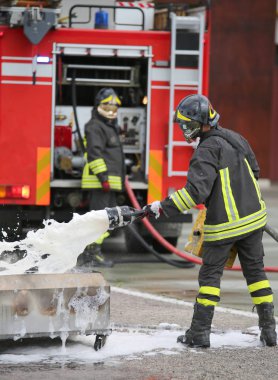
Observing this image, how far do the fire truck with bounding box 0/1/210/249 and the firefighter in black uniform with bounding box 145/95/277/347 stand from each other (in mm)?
4196

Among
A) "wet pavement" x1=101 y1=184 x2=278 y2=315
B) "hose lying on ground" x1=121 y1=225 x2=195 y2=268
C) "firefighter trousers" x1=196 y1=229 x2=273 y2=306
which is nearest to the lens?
"firefighter trousers" x1=196 y1=229 x2=273 y2=306

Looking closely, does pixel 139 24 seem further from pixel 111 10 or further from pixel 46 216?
pixel 46 216

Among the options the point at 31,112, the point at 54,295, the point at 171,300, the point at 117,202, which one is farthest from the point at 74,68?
the point at 54,295

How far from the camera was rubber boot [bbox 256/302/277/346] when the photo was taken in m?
7.15

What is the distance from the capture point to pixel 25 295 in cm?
666

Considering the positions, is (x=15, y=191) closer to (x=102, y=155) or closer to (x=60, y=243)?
(x=102, y=155)

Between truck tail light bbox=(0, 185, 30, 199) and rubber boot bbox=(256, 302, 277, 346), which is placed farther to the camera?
truck tail light bbox=(0, 185, 30, 199)

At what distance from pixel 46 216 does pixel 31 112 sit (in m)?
1.10

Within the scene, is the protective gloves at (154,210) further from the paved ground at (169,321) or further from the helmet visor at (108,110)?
the helmet visor at (108,110)

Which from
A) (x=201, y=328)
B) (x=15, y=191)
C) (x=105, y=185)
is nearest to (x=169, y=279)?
(x=105, y=185)

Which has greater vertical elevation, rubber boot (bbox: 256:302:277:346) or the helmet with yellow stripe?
the helmet with yellow stripe

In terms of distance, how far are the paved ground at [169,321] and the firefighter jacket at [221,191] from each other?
784 millimetres

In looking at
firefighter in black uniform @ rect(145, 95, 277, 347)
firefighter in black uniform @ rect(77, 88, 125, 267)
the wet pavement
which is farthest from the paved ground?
firefighter in black uniform @ rect(77, 88, 125, 267)

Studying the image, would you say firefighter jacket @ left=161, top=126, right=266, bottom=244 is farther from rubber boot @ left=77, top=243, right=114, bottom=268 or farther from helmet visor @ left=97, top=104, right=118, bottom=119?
rubber boot @ left=77, top=243, right=114, bottom=268
